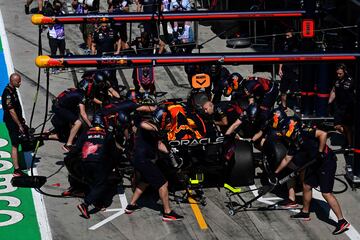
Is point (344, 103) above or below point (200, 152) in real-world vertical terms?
above

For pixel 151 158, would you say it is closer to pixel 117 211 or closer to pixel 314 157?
pixel 117 211

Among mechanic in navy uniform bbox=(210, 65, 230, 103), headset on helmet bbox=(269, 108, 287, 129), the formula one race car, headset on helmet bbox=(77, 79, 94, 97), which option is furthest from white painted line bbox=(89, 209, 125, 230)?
mechanic in navy uniform bbox=(210, 65, 230, 103)

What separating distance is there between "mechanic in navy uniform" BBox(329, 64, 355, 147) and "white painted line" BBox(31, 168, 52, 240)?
19.2ft

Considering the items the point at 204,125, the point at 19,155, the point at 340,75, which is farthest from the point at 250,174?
the point at 19,155

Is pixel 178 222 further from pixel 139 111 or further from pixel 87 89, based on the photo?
pixel 87 89

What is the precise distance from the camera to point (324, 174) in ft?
40.5

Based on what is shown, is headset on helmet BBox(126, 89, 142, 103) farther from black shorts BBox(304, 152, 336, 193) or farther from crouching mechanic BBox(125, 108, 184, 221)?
black shorts BBox(304, 152, 336, 193)

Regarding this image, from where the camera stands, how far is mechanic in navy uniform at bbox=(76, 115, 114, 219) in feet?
41.7

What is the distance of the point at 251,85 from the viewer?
15.2m

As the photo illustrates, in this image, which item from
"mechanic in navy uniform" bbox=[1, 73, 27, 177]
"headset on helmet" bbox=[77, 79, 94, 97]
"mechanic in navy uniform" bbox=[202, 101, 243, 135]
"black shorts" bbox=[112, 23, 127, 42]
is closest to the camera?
"mechanic in navy uniform" bbox=[1, 73, 27, 177]

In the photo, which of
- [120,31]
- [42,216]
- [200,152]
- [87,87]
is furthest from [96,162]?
[120,31]

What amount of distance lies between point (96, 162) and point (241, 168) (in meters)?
2.64

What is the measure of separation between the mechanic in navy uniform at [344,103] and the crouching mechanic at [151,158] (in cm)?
411

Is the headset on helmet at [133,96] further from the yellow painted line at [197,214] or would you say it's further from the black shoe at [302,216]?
the black shoe at [302,216]
